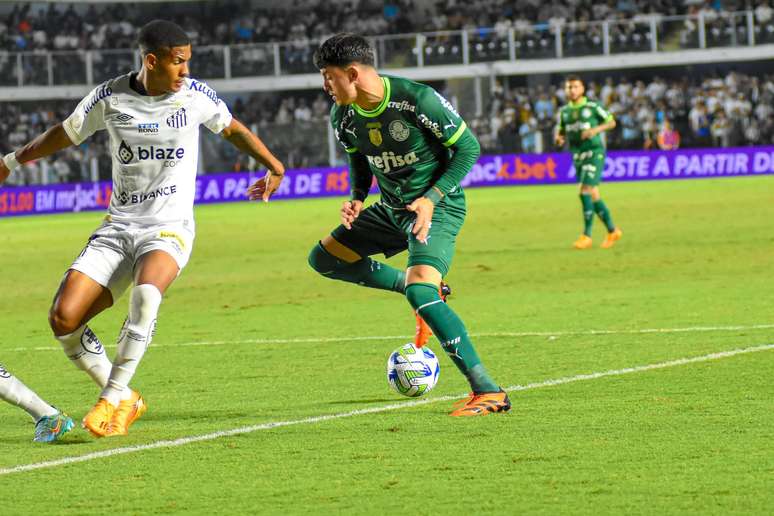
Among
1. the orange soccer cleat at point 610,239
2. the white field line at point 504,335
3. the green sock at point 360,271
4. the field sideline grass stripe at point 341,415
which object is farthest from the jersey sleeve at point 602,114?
the green sock at point 360,271

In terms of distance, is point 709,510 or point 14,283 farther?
point 14,283

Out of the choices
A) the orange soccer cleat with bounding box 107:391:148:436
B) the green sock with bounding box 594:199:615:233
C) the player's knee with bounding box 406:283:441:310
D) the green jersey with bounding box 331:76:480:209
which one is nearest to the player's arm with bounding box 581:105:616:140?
the green sock with bounding box 594:199:615:233

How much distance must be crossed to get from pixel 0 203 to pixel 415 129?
101 feet

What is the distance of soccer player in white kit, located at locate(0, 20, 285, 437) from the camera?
24.6 feet

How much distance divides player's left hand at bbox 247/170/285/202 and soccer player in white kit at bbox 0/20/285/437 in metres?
0.60

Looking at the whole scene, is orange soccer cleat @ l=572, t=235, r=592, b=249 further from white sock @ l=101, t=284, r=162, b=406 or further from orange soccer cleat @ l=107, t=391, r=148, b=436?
white sock @ l=101, t=284, r=162, b=406

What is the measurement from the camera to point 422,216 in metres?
7.75

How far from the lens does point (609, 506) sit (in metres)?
5.43

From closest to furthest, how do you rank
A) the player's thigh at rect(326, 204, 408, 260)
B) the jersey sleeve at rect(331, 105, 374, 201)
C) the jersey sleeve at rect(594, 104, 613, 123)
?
the jersey sleeve at rect(331, 105, 374, 201) < the player's thigh at rect(326, 204, 408, 260) < the jersey sleeve at rect(594, 104, 613, 123)

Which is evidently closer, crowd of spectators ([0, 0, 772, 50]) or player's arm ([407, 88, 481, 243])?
player's arm ([407, 88, 481, 243])

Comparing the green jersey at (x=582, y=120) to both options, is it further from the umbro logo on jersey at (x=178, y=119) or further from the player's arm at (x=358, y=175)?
the umbro logo on jersey at (x=178, y=119)

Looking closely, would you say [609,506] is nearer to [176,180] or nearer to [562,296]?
[176,180]

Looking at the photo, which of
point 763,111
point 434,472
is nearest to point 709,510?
point 434,472

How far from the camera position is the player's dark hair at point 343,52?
7742 mm
